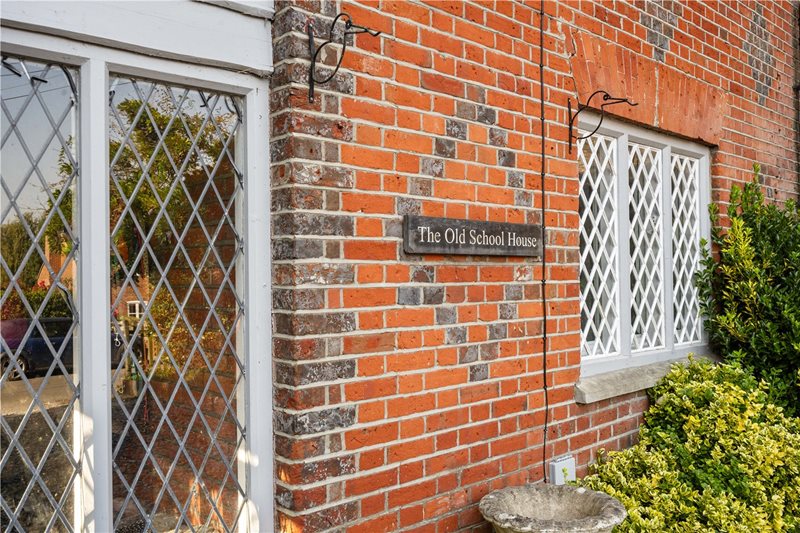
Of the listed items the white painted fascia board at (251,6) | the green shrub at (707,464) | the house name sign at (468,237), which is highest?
the white painted fascia board at (251,6)

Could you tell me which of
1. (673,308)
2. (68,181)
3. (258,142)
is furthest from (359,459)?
(673,308)

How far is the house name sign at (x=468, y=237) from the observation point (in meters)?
3.04

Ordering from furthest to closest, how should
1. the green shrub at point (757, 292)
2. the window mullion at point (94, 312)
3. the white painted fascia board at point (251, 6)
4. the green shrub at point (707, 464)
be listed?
the green shrub at point (757, 292)
the green shrub at point (707, 464)
the white painted fascia board at point (251, 6)
the window mullion at point (94, 312)

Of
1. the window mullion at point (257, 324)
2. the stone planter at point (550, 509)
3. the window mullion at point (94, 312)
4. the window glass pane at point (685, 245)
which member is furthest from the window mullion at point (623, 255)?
the window mullion at point (94, 312)

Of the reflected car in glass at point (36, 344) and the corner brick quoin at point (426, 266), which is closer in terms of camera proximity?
the reflected car in glass at point (36, 344)

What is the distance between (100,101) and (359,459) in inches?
66.6

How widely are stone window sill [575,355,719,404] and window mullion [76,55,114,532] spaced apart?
263cm

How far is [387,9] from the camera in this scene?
3.03 meters

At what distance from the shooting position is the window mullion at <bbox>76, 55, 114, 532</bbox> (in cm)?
234

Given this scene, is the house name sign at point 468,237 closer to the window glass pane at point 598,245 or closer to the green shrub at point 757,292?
the window glass pane at point 598,245

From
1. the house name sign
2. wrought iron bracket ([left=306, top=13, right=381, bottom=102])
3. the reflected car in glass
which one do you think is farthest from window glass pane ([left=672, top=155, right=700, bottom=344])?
the reflected car in glass

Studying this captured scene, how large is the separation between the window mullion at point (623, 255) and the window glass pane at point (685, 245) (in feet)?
2.47

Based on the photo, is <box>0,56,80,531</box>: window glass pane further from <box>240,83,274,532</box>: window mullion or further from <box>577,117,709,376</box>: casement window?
<box>577,117,709,376</box>: casement window

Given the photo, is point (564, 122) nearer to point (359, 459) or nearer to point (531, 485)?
point (531, 485)
